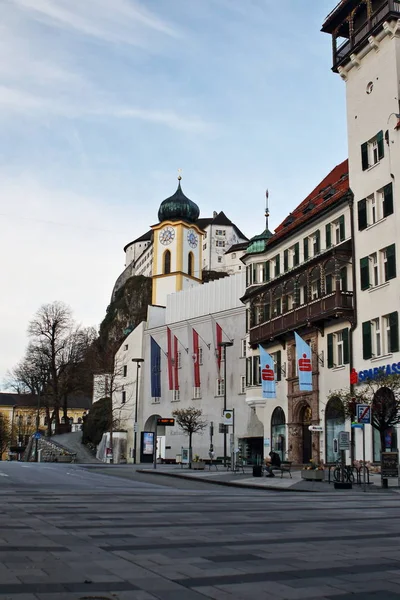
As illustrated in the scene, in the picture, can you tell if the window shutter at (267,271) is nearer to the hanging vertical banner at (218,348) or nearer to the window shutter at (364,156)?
the hanging vertical banner at (218,348)

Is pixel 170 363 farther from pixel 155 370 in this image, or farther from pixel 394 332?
pixel 394 332

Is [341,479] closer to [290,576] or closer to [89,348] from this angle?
[290,576]

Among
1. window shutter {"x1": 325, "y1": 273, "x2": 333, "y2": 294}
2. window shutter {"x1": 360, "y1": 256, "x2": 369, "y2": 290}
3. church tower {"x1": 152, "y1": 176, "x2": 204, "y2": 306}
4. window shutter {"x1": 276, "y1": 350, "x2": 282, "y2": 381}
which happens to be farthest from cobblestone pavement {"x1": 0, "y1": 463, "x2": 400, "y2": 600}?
church tower {"x1": 152, "y1": 176, "x2": 204, "y2": 306}

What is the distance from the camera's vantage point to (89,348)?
97.1m

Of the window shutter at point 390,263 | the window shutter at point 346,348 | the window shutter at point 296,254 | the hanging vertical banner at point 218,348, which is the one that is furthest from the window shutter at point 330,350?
the hanging vertical banner at point 218,348

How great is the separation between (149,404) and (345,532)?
64331mm

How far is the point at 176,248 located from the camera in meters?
98.1

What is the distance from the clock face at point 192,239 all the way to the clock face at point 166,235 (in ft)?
7.49

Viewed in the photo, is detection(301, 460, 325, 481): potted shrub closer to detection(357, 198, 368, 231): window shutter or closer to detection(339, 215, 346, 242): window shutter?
detection(357, 198, 368, 231): window shutter

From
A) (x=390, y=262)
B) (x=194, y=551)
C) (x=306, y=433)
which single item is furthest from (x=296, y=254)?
(x=194, y=551)

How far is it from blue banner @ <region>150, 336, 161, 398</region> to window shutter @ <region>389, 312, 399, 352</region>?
39.9 meters

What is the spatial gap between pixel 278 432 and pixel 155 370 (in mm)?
27091

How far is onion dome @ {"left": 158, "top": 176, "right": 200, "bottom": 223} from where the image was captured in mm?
99938

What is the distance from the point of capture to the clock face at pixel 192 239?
99938mm
